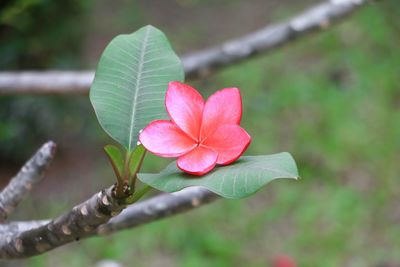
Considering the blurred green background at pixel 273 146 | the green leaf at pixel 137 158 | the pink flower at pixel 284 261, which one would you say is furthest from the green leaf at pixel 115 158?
the pink flower at pixel 284 261

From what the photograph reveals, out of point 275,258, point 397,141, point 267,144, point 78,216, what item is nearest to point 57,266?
point 275,258

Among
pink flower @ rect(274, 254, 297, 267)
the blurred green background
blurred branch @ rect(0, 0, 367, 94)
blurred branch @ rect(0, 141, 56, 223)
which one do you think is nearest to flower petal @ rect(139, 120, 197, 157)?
blurred branch @ rect(0, 141, 56, 223)

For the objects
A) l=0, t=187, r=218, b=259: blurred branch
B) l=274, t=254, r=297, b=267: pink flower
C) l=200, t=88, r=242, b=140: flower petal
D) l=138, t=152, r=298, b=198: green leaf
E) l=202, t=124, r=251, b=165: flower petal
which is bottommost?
l=274, t=254, r=297, b=267: pink flower

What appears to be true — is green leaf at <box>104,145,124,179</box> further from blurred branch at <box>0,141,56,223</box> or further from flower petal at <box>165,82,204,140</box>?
blurred branch at <box>0,141,56,223</box>

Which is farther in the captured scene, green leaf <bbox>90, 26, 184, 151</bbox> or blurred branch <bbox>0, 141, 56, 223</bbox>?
blurred branch <bbox>0, 141, 56, 223</bbox>

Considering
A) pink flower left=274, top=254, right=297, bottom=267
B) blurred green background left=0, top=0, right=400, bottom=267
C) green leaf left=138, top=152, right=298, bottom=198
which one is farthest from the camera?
blurred green background left=0, top=0, right=400, bottom=267

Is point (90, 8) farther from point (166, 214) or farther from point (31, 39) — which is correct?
point (166, 214)

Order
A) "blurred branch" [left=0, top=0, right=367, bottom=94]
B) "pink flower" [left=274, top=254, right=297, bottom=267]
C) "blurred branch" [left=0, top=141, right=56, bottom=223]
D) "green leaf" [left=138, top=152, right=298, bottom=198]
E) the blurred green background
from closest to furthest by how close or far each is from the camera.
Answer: "green leaf" [left=138, top=152, right=298, bottom=198]
"blurred branch" [left=0, top=141, right=56, bottom=223]
"blurred branch" [left=0, top=0, right=367, bottom=94]
"pink flower" [left=274, top=254, right=297, bottom=267]
the blurred green background
